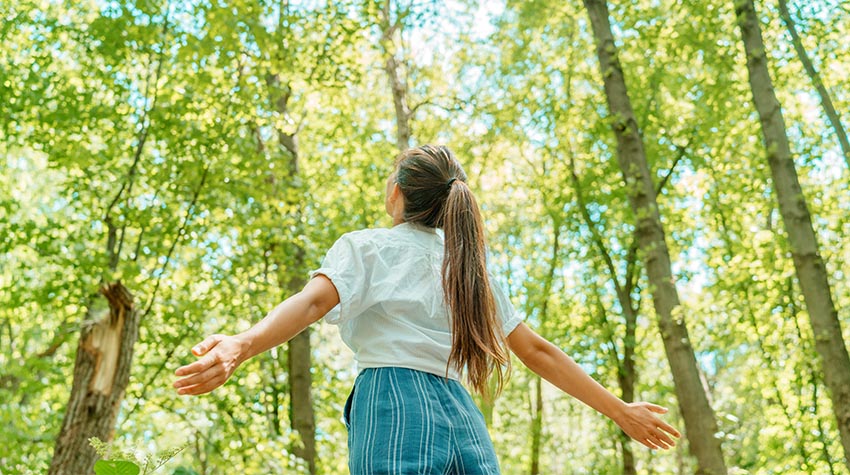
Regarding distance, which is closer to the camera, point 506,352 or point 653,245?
point 506,352

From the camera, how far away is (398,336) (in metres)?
2.24

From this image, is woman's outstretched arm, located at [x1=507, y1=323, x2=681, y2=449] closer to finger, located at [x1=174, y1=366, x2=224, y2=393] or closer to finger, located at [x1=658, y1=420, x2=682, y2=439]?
finger, located at [x1=658, y1=420, x2=682, y2=439]

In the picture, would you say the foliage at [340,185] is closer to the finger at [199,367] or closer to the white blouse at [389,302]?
the white blouse at [389,302]

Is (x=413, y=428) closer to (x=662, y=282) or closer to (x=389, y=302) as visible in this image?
(x=389, y=302)

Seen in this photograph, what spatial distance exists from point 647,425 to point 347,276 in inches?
44.9

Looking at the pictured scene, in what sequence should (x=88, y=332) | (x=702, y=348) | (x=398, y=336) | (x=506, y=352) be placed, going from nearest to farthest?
(x=398, y=336), (x=506, y=352), (x=88, y=332), (x=702, y=348)

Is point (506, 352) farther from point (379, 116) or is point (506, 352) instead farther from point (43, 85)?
point (379, 116)

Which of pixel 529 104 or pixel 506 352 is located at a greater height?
pixel 529 104

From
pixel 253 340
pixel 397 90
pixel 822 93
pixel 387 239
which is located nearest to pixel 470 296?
pixel 387 239

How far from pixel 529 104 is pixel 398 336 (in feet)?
40.3

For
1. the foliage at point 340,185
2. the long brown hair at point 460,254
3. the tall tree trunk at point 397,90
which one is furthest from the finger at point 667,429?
the tall tree trunk at point 397,90

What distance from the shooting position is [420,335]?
7.40 ft

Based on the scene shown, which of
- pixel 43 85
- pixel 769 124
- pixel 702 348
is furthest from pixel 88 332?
pixel 702 348

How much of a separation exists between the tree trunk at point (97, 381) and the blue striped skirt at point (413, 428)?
4458 mm
